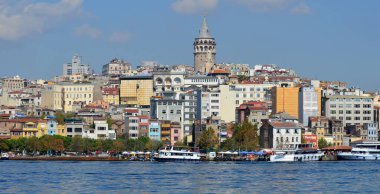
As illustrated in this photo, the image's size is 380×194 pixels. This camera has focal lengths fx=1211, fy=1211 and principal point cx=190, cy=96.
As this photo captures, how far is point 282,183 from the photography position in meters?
48.8

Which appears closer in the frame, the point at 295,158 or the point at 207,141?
the point at 295,158

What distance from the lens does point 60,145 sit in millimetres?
78188

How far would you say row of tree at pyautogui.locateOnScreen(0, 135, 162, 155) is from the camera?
7819 centimetres

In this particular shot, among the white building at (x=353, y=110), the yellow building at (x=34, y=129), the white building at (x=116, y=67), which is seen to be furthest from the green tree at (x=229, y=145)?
the white building at (x=116, y=67)

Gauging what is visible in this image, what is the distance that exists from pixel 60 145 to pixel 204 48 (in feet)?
216

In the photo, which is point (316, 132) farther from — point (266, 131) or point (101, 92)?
point (101, 92)

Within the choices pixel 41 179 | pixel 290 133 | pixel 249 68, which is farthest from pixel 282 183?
pixel 249 68

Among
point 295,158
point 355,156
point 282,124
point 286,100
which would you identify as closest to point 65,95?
point 286,100

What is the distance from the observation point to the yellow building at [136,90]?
10926 centimetres

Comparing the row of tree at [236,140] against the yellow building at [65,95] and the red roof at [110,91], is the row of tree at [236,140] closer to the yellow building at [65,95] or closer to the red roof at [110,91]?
the yellow building at [65,95]

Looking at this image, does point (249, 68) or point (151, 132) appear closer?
point (151, 132)

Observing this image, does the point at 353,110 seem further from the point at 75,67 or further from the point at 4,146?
the point at 75,67

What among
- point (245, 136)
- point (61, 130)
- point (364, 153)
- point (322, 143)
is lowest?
point (364, 153)

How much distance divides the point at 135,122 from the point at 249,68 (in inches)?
2256
